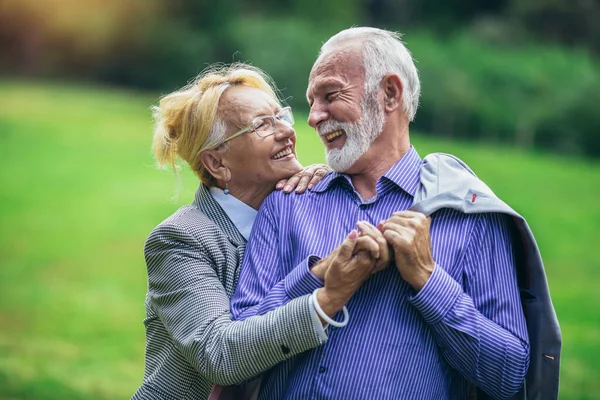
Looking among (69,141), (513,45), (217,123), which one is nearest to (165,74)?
(69,141)

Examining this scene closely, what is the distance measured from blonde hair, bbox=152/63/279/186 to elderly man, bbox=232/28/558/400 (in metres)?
0.29

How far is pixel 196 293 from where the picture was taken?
2.50 metres

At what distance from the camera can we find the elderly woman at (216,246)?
7.72 ft

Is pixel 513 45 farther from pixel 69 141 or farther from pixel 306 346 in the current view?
pixel 306 346

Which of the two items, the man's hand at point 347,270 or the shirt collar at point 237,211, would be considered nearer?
the man's hand at point 347,270

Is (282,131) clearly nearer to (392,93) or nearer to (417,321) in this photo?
(392,93)

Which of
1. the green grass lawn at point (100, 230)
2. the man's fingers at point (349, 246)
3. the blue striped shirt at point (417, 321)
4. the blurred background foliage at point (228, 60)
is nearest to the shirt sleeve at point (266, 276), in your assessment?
the blue striped shirt at point (417, 321)

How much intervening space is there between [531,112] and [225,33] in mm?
10875

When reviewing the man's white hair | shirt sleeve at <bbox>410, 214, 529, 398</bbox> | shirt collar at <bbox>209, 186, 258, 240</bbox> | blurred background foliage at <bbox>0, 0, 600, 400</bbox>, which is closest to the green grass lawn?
blurred background foliage at <bbox>0, 0, 600, 400</bbox>

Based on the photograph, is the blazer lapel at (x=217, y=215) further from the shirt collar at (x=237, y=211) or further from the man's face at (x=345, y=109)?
the man's face at (x=345, y=109)

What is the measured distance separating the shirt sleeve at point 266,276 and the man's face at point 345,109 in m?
0.30

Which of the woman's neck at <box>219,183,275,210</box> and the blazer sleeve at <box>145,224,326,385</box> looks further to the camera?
the woman's neck at <box>219,183,275,210</box>

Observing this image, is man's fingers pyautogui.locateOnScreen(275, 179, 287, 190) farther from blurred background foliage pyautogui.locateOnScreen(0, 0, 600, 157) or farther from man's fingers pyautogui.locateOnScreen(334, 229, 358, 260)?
blurred background foliage pyautogui.locateOnScreen(0, 0, 600, 157)

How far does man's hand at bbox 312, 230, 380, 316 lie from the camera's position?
229 cm
